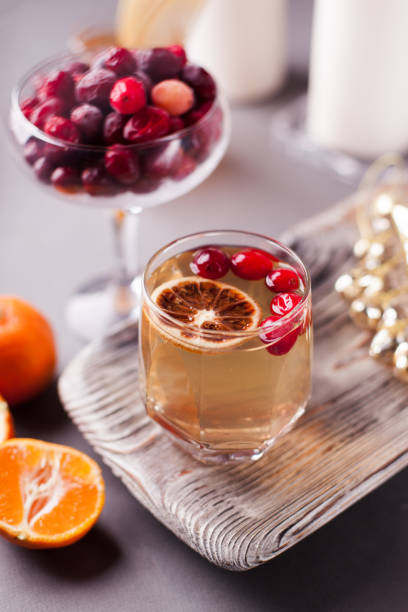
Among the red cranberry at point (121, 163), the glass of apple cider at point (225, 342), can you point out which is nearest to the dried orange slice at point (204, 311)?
the glass of apple cider at point (225, 342)

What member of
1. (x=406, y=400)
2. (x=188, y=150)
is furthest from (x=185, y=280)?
(x=406, y=400)

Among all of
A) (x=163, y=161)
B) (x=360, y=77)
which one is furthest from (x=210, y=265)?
(x=360, y=77)

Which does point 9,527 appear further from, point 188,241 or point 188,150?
point 188,150

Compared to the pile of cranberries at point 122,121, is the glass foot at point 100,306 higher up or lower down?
lower down

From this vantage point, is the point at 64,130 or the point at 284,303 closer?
the point at 284,303

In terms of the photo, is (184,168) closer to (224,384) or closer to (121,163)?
(121,163)

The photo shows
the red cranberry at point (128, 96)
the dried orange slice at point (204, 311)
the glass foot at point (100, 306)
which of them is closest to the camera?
the dried orange slice at point (204, 311)

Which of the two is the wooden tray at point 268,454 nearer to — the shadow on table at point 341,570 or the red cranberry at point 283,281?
the shadow on table at point 341,570
